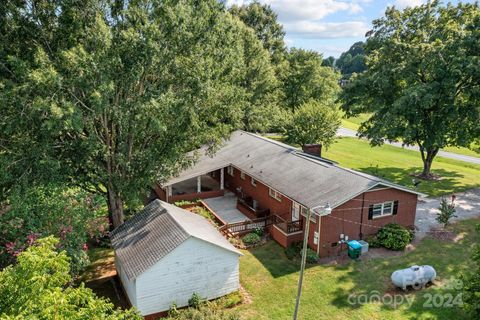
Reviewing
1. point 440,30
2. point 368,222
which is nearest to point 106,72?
point 368,222

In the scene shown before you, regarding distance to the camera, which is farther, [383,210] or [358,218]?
[383,210]

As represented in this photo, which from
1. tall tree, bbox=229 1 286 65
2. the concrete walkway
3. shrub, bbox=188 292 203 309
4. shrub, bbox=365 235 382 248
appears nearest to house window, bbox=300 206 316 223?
shrub, bbox=365 235 382 248

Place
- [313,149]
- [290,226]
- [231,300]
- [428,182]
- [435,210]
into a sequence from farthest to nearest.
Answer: [428,182] < [313,149] < [435,210] < [290,226] < [231,300]

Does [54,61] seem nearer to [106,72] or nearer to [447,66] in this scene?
[106,72]

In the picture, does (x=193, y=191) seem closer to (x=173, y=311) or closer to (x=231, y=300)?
(x=231, y=300)

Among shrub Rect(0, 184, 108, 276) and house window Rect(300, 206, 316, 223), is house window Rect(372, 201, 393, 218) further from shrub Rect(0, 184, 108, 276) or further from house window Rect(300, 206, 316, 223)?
shrub Rect(0, 184, 108, 276)

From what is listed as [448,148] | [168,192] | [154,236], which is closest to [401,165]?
[448,148]

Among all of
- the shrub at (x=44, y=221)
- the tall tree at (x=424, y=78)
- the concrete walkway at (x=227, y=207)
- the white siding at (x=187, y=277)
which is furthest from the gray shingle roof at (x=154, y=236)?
the tall tree at (x=424, y=78)

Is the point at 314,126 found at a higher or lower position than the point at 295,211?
higher
